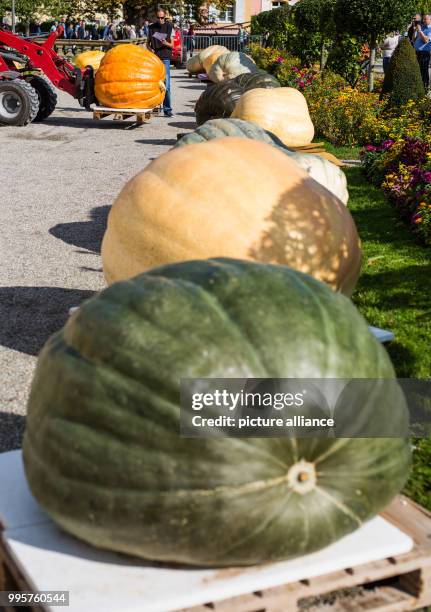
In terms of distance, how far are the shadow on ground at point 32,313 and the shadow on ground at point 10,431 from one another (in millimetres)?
838

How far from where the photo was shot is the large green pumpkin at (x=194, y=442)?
2.14 m

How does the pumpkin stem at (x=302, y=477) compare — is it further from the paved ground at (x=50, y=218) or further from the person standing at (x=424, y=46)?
the person standing at (x=424, y=46)

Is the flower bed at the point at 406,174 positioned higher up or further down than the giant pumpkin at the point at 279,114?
further down

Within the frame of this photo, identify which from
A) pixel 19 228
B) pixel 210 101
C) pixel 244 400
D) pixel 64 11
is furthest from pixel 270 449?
pixel 64 11

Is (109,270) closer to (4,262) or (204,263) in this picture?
(204,263)

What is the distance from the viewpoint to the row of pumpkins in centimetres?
214

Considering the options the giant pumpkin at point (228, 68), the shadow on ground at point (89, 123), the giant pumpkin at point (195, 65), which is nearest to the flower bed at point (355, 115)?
the giant pumpkin at point (228, 68)

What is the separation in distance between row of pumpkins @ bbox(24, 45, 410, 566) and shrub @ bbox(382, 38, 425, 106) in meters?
12.2

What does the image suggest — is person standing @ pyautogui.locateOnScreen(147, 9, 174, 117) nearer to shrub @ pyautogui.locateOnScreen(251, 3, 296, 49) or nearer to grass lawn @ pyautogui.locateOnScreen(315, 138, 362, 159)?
grass lawn @ pyautogui.locateOnScreen(315, 138, 362, 159)

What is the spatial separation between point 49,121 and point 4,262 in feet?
32.9

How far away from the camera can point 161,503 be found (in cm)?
213

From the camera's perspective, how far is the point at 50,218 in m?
7.98

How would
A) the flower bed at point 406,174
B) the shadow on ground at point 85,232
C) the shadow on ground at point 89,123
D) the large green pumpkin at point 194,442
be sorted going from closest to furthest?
the large green pumpkin at point 194,442, the shadow on ground at point 85,232, the flower bed at point 406,174, the shadow on ground at point 89,123

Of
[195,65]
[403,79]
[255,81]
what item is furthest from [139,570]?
[195,65]
